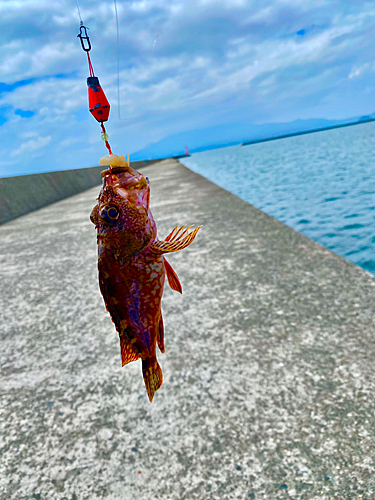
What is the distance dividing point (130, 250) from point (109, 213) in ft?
0.38

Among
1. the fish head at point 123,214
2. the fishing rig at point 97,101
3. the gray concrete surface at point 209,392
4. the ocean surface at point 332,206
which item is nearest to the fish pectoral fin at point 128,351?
the fish head at point 123,214

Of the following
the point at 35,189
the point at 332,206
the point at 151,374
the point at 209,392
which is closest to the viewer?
the point at 151,374

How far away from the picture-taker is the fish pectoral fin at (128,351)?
1075 millimetres

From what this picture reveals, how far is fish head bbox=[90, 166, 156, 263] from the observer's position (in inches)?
36.4

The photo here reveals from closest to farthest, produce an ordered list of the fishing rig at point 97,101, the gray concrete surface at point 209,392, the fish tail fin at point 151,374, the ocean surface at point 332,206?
the fishing rig at point 97,101
the fish tail fin at point 151,374
the gray concrete surface at point 209,392
the ocean surface at point 332,206

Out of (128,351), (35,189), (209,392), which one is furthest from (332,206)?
(128,351)

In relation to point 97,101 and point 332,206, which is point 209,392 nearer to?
point 97,101

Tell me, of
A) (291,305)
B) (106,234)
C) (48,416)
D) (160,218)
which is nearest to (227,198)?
(160,218)

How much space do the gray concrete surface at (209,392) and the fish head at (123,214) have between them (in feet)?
6.73

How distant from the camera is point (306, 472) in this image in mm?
2260

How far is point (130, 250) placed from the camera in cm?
96

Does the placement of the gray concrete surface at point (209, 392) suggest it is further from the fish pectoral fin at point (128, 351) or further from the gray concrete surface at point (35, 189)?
the gray concrete surface at point (35, 189)

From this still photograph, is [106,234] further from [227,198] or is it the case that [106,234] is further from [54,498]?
[227,198]

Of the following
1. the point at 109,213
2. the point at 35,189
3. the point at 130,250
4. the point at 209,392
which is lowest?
the point at 209,392
